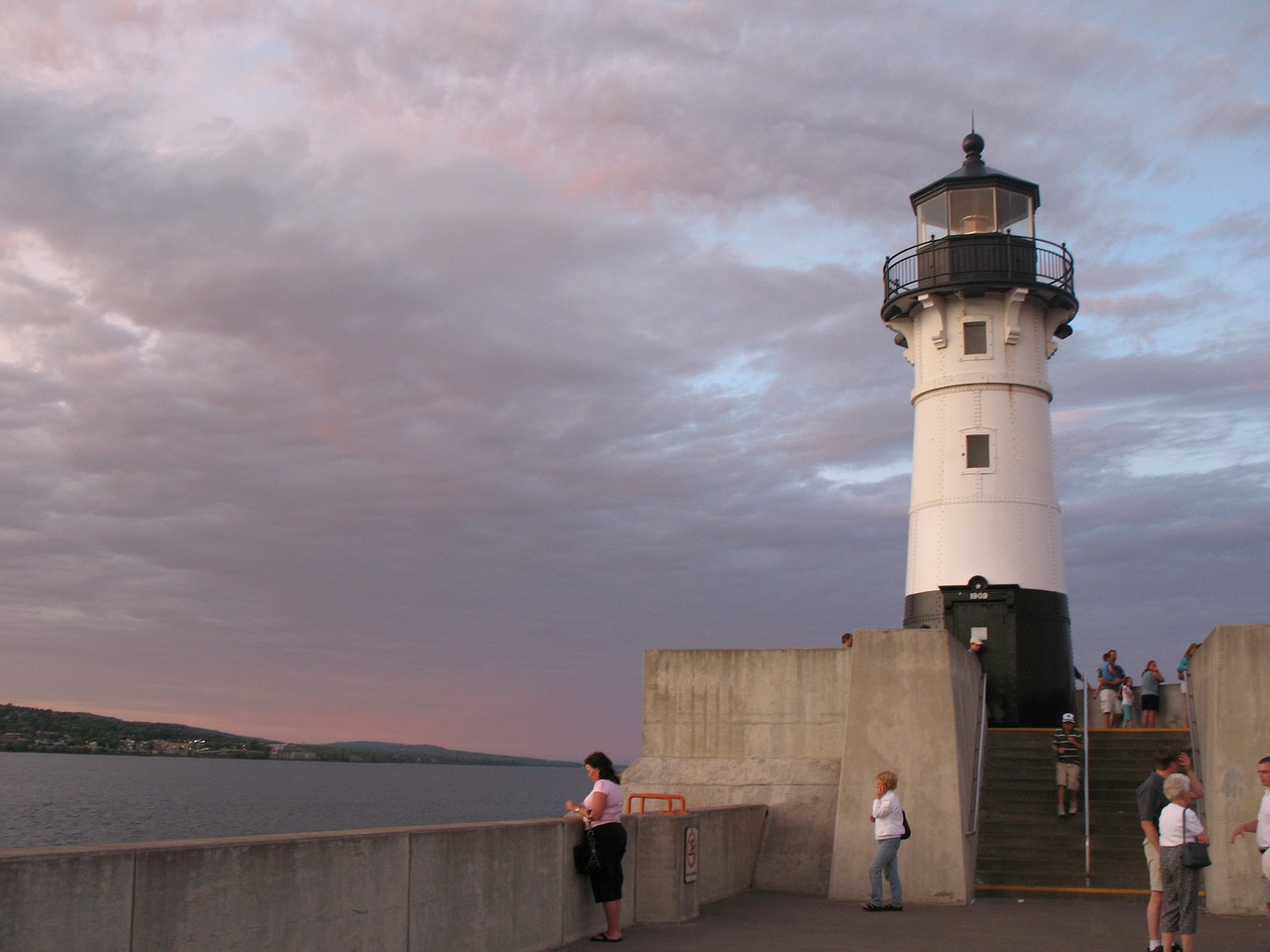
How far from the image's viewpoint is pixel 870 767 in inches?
587

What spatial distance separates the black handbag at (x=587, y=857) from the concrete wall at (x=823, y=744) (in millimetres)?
5041

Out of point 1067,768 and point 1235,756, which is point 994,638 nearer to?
point 1067,768

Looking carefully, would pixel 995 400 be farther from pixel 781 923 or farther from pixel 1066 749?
pixel 781 923

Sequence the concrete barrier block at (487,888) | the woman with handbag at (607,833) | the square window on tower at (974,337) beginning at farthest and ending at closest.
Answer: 1. the square window on tower at (974,337)
2. the woman with handbag at (607,833)
3. the concrete barrier block at (487,888)

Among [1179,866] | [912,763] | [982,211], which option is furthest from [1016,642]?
[1179,866]

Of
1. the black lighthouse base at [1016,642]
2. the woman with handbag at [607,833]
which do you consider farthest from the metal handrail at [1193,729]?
the woman with handbag at [607,833]

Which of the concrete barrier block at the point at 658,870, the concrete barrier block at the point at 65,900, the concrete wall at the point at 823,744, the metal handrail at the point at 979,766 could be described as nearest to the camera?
the concrete barrier block at the point at 65,900

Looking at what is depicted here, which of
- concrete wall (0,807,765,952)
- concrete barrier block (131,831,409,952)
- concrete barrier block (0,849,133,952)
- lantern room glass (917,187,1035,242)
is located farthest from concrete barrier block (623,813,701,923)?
lantern room glass (917,187,1035,242)

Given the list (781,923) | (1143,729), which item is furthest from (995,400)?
(781,923)

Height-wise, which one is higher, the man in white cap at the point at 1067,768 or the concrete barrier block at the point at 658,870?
the man in white cap at the point at 1067,768

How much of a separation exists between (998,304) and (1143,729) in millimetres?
8850

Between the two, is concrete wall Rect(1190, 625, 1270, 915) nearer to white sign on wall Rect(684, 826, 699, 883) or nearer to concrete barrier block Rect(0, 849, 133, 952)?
white sign on wall Rect(684, 826, 699, 883)

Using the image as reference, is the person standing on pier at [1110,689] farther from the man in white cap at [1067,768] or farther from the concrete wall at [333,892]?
the concrete wall at [333,892]

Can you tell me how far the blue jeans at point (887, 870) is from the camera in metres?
13.3
